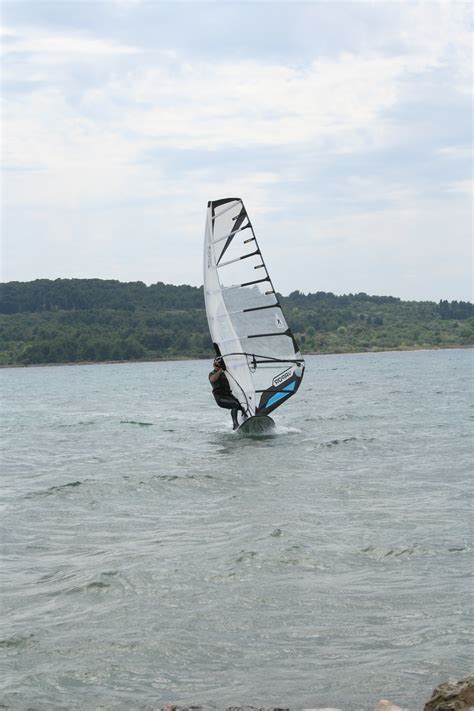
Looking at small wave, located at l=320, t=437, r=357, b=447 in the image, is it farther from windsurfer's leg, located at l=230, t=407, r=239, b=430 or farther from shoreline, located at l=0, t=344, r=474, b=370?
shoreline, located at l=0, t=344, r=474, b=370

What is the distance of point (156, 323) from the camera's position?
128 meters

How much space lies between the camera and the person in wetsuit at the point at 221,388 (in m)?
17.8

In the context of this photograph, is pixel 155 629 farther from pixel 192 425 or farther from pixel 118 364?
pixel 118 364

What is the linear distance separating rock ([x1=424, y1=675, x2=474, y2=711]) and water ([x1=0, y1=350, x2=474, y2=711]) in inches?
17.9

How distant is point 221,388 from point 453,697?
13.7 meters

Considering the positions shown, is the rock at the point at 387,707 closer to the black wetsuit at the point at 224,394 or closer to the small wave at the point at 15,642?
the small wave at the point at 15,642

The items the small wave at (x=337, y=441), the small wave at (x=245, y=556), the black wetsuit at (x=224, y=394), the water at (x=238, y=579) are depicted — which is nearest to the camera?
the water at (x=238, y=579)

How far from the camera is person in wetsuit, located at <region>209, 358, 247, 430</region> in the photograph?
58.3 ft

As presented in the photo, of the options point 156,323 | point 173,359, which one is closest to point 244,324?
point 173,359

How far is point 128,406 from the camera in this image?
117 ft

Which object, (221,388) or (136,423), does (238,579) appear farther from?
(136,423)

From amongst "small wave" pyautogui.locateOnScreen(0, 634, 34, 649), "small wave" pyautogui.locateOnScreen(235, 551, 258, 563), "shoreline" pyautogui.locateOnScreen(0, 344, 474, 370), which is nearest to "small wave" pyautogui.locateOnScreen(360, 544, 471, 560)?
"small wave" pyautogui.locateOnScreen(235, 551, 258, 563)

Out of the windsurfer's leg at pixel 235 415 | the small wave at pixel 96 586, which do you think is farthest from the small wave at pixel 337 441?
the small wave at pixel 96 586

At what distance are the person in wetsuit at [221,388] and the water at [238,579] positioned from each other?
1952 millimetres
